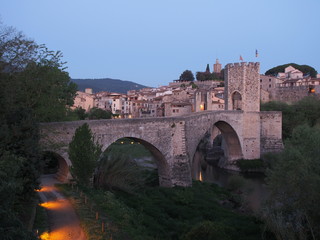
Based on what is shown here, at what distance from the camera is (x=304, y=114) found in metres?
30.8

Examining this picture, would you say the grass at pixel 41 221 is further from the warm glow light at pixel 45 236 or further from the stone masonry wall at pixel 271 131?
the stone masonry wall at pixel 271 131

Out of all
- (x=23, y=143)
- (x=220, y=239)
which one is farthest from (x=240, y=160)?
(x=23, y=143)

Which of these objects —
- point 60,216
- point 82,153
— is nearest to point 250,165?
point 82,153

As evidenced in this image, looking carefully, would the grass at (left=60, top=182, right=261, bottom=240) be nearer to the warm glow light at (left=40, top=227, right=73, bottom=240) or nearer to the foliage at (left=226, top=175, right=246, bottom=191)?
the warm glow light at (left=40, top=227, right=73, bottom=240)

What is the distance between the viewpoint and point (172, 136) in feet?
56.0

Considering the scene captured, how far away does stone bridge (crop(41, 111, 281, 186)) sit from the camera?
12953 mm

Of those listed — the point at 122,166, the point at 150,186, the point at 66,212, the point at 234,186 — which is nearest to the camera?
the point at 66,212

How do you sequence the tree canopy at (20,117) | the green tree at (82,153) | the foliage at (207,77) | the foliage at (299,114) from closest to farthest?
the tree canopy at (20,117), the green tree at (82,153), the foliage at (299,114), the foliage at (207,77)

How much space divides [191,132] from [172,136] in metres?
2.41

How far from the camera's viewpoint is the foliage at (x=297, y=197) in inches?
325

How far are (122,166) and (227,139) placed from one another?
46.0 ft

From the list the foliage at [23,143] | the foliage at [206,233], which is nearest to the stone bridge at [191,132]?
the foliage at [23,143]

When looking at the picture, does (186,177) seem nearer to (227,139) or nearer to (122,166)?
(122,166)

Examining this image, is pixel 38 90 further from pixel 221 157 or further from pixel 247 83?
pixel 221 157
